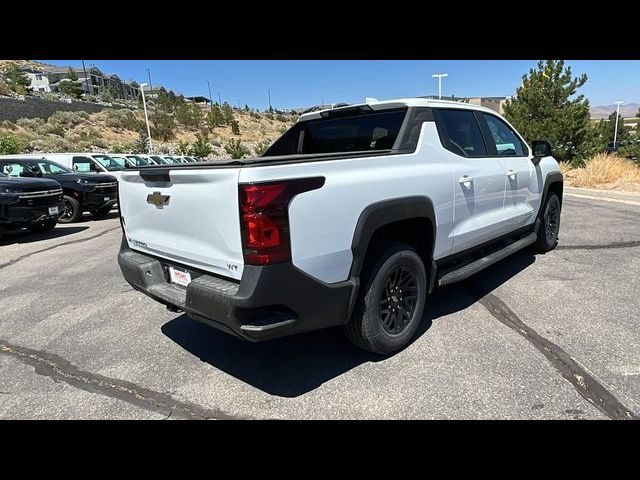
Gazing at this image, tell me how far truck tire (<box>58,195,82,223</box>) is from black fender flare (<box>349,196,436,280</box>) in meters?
10.3

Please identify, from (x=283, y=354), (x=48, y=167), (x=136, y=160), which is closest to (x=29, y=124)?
(x=136, y=160)

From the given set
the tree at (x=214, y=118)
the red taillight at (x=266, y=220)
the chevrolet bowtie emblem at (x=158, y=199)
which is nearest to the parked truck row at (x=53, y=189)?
the chevrolet bowtie emblem at (x=158, y=199)

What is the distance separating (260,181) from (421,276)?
1730 millimetres

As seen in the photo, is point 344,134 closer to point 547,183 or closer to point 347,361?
point 347,361

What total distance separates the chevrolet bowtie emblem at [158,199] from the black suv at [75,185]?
29.5 feet

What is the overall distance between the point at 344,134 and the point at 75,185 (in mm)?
9134

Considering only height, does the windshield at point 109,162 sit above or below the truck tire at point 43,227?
above

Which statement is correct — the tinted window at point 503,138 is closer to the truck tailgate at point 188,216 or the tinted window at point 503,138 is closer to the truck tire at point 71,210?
the truck tailgate at point 188,216

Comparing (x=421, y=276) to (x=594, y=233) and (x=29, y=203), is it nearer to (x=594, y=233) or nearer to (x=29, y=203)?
(x=594, y=233)

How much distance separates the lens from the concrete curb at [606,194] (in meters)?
9.98

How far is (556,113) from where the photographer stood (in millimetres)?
15461

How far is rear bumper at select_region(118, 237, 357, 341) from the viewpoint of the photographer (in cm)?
230
